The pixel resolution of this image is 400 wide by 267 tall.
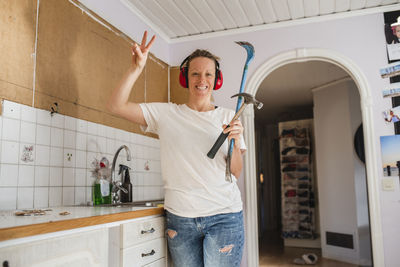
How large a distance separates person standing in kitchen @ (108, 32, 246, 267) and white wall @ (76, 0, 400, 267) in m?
1.19

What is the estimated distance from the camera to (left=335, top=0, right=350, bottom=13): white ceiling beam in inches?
119

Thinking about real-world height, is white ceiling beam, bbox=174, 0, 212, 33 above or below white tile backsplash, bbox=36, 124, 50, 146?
above

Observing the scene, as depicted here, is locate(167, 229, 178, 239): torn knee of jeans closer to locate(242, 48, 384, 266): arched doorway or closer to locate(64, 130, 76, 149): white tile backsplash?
locate(64, 130, 76, 149): white tile backsplash

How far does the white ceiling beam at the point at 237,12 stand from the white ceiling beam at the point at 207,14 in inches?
6.2

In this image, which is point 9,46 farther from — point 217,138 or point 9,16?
point 217,138

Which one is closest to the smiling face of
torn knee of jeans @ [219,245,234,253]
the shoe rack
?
torn knee of jeans @ [219,245,234,253]

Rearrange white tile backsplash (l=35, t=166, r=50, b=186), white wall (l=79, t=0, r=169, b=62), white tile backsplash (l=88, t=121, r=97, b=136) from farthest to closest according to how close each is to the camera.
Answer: white wall (l=79, t=0, r=169, b=62) → white tile backsplash (l=88, t=121, r=97, b=136) → white tile backsplash (l=35, t=166, r=50, b=186)

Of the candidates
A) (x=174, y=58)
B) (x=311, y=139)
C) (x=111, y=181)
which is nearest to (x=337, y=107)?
(x=311, y=139)

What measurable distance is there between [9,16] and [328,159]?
Result: 15.9ft

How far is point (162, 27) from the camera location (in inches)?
135

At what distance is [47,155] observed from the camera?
1981 millimetres

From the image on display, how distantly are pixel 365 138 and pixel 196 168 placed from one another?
205 centimetres

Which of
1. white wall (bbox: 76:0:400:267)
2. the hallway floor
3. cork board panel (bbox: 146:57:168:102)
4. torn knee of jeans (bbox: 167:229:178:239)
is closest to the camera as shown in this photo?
torn knee of jeans (bbox: 167:229:178:239)

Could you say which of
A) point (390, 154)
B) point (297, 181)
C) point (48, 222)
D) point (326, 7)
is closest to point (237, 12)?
point (326, 7)
